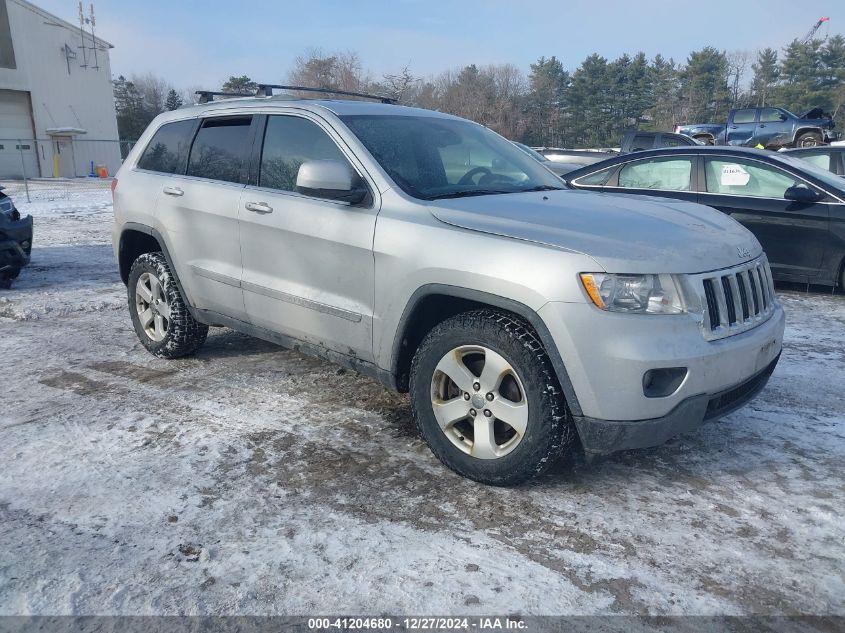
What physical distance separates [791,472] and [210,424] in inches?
122

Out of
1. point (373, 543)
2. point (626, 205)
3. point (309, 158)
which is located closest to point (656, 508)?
point (373, 543)

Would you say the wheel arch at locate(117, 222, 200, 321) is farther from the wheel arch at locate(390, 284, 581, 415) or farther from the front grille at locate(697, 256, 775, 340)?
the front grille at locate(697, 256, 775, 340)

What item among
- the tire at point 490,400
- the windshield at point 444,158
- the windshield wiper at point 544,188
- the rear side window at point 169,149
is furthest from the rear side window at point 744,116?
the tire at point 490,400

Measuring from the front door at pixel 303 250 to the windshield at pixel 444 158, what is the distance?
0.22 meters

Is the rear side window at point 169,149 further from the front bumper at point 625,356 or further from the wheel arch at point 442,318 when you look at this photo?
the front bumper at point 625,356

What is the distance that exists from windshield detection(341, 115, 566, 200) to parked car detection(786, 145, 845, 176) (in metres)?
7.54

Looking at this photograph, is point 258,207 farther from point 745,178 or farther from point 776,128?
point 776,128

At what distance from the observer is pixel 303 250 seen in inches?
153

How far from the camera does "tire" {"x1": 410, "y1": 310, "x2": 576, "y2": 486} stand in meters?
2.98

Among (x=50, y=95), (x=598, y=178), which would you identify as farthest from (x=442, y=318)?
(x=50, y=95)

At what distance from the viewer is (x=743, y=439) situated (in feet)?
12.3

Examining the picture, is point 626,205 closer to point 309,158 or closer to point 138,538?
point 309,158

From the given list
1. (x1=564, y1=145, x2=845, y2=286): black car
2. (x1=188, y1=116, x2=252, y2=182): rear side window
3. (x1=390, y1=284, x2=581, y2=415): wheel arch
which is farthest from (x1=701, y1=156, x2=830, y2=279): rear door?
(x1=188, y1=116, x2=252, y2=182): rear side window

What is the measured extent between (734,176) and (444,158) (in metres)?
4.62
